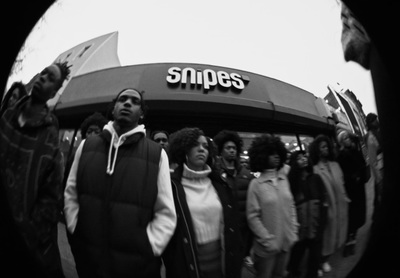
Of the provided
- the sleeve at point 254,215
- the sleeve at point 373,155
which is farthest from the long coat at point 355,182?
the sleeve at point 254,215

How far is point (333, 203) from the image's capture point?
2.13 meters

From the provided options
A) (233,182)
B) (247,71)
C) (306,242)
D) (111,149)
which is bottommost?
(306,242)

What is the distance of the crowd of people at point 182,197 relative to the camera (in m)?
1.92

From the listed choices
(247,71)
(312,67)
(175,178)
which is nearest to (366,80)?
(312,67)

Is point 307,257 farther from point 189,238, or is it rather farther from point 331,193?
point 189,238

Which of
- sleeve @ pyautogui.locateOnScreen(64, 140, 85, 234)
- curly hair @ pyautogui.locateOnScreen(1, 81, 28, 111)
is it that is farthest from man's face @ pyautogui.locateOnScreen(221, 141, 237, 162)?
curly hair @ pyautogui.locateOnScreen(1, 81, 28, 111)

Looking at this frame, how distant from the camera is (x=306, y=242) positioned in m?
2.09

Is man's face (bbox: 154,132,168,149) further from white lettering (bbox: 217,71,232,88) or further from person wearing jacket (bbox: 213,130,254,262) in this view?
white lettering (bbox: 217,71,232,88)

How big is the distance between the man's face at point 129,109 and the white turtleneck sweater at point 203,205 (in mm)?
357

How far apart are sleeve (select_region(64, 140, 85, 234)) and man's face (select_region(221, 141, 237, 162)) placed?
0.75 meters

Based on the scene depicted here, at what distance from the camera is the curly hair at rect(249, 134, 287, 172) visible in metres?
1.97

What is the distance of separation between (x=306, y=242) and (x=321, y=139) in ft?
1.86

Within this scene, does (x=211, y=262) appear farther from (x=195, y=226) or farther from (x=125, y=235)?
(x=125, y=235)

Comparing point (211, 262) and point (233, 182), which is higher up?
point (233, 182)
